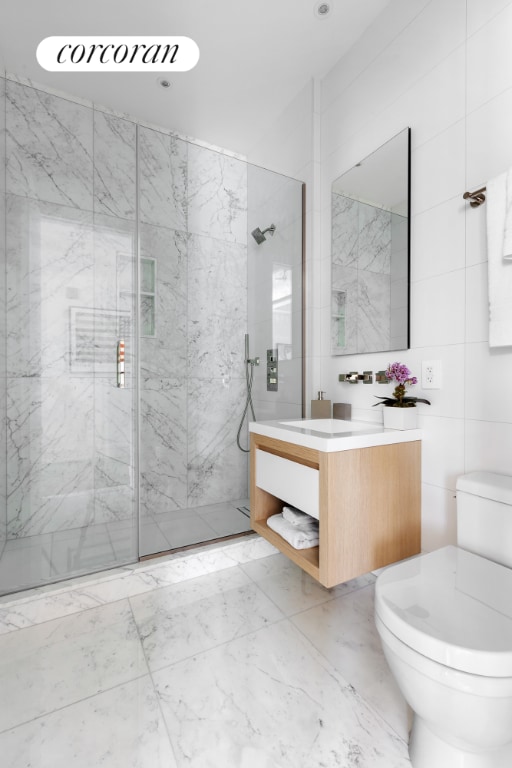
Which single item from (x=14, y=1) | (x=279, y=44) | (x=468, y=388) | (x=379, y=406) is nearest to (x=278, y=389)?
(x=379, y=406)

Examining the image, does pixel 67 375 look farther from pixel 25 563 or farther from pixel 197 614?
pixel 197 614

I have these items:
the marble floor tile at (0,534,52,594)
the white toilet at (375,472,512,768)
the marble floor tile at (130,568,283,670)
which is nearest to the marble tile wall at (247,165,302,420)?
the marble floor tile at (130,568,283,670)

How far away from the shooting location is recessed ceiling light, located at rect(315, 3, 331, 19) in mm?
1707

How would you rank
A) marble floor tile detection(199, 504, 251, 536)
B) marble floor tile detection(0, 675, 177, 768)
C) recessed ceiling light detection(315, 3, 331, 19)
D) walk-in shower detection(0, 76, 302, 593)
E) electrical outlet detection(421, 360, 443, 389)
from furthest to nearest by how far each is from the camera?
1. marble floor tile detection(199, 504, 251, 536)
2. walk-in shower detection(0, 76, 302, 593)
3. recessed ceiling light detection(315, 3, 331, 19)
4. electrical outlet detection(421, 360, 443, 389)
5. marble floor tile detection(0, 675, 177, 768)

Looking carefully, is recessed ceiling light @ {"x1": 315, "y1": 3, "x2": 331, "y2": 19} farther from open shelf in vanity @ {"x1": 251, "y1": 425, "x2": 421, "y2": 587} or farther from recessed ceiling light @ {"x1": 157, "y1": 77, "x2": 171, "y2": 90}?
open shelf in vanity @ {"x1": 251, "y1": 425, "x2": 421, "y2": 587}

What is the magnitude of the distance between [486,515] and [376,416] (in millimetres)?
705

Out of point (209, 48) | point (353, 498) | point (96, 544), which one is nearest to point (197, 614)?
point (96, 544)

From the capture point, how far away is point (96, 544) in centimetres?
183

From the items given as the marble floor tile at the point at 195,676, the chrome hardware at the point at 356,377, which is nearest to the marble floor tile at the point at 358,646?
the marble floor tile at the point at 195,676

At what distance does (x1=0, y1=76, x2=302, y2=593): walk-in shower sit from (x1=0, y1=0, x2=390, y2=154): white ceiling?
0.88 feet

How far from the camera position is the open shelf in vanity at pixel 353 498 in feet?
4.34

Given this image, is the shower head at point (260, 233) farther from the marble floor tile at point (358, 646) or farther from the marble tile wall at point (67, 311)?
the marble floor tile at point (358, 646)

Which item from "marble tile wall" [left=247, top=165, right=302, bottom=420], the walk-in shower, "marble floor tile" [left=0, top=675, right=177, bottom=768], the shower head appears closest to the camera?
"marble floor tile" [left=0, top=675, right=177, bottom=768]

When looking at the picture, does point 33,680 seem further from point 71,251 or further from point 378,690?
point 71,251
